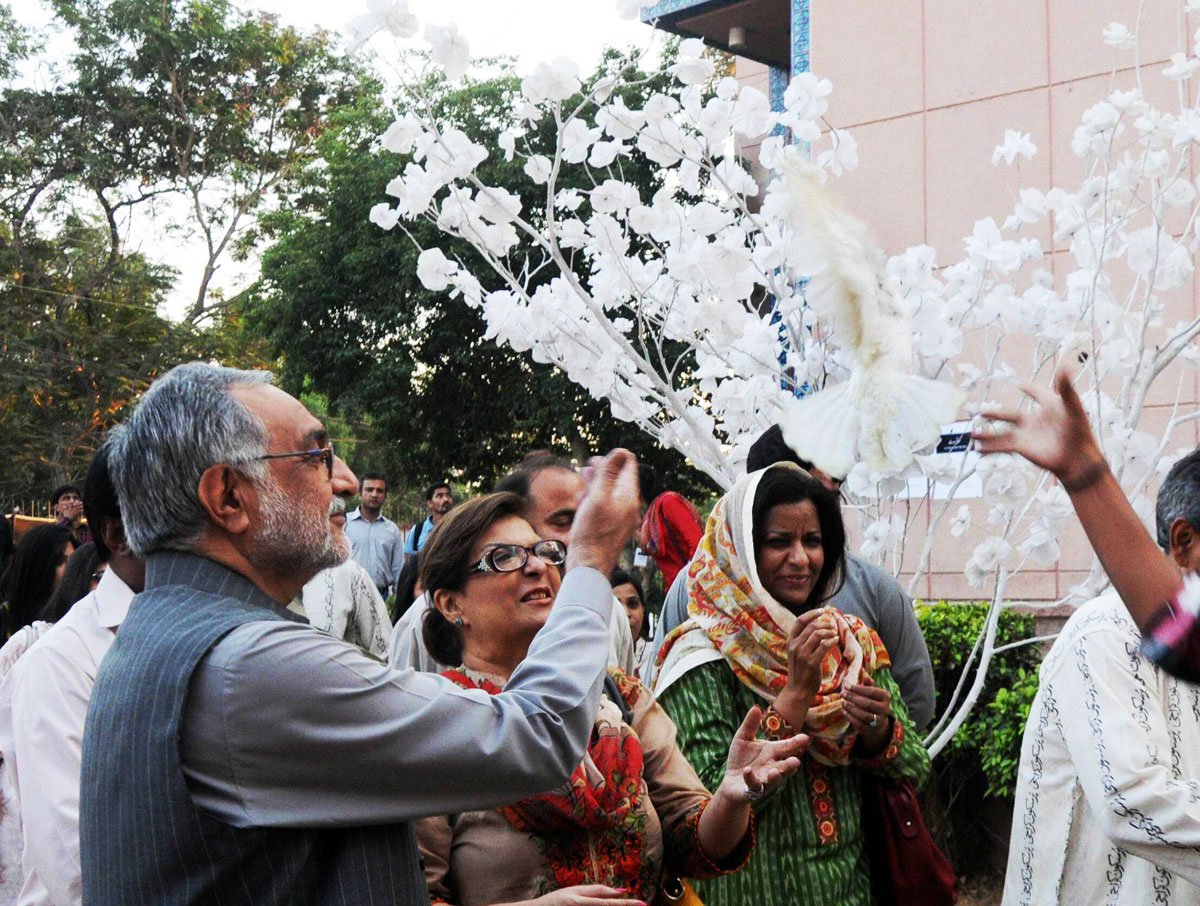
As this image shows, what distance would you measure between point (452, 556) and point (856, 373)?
2.99 ft

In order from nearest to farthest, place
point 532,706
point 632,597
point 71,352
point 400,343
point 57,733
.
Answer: point 532,706
point 57,733
point 632,597
point 400,343
point 71,352

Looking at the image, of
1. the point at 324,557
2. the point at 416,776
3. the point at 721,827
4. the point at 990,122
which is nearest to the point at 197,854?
the point at 416,776

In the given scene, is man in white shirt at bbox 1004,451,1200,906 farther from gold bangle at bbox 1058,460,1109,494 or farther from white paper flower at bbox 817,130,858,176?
white paper flower at bbox 817,130,858,176

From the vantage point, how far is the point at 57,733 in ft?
9.60

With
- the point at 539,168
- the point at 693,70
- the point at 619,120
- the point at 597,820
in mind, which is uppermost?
the point at 693,70

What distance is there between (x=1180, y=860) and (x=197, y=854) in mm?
1884

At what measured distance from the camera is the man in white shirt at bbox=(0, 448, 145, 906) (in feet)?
9.34

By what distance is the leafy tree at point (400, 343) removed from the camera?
70.9 ft

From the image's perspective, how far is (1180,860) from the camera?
275 cm

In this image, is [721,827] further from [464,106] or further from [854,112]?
[464,106]

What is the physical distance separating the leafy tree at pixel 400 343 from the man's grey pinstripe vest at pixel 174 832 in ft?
62.2

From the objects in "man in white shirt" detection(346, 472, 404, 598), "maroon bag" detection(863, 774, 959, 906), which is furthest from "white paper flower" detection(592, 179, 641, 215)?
"man in white shirt" detection(346, 472, 404, 598)

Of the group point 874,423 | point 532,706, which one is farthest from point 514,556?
point 532,706

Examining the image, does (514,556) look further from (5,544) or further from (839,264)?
(5,544)
